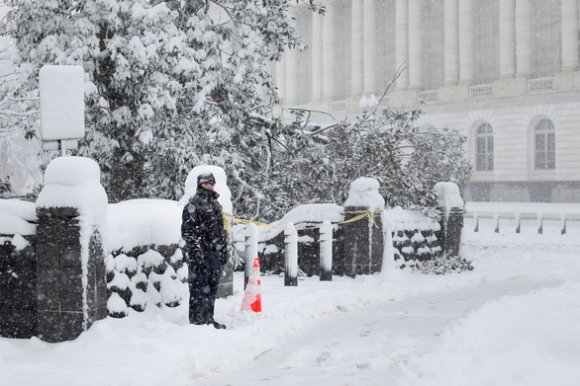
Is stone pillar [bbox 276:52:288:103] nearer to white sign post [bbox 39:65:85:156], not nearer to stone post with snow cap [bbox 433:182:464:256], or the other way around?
stone post with snow cap [bbox 433:182:464:256]

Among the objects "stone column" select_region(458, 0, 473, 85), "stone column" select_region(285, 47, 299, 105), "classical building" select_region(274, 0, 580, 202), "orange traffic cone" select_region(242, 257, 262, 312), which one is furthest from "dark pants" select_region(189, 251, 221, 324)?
"stone column" select_region(285, 47, 299, 105)

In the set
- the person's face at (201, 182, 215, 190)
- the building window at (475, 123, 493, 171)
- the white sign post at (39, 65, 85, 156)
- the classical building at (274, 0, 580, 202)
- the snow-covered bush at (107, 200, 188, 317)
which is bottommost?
the snow-covered bush at (107, 200, 188, 317)

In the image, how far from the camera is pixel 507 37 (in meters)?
51.9

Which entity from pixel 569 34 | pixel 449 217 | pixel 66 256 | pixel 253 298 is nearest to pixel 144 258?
pixel 253 298

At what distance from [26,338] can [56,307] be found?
0.58 meters

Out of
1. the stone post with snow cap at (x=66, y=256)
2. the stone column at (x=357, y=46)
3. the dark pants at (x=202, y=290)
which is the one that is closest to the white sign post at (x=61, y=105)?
the stone post with snow cap at (x=66, y=256)

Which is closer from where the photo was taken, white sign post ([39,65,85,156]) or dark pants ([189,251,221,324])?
dark pants ([189,251,221,324])

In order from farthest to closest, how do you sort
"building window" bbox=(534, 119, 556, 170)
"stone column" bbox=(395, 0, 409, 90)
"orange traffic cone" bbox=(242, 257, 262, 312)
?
"stone column" bbox=(395, 0, 409, 90)
"building window" bbox=(534, 119, 556, 170)
"orange traffic cone" bbox=(242, 257, 262, 312)

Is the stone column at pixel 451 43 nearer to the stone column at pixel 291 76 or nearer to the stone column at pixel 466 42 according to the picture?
the stone column at pixel 466 42

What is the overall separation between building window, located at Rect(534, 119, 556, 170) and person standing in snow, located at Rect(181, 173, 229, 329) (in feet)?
144

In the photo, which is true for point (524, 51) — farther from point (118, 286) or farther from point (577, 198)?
point (118, 286)

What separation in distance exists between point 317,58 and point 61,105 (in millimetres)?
59468

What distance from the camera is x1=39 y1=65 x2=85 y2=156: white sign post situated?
28.8ft

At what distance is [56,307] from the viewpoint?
24.5 feet
